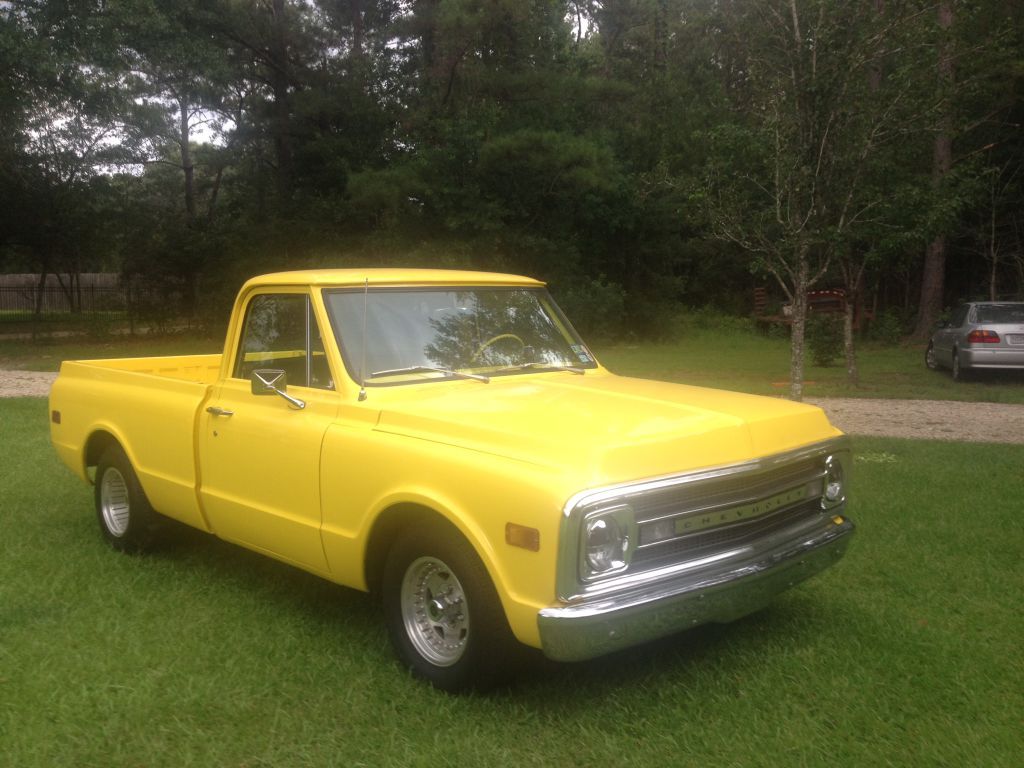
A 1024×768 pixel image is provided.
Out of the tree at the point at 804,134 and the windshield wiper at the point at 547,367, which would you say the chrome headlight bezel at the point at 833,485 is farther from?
the tree at the point at 804,134

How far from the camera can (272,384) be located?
15.0 feet

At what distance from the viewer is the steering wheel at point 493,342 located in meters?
5.09

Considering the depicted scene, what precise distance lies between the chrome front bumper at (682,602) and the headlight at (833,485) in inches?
8.7

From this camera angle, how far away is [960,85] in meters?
11.7

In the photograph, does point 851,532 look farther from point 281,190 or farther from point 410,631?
point 281,190

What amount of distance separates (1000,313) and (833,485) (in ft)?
44.5

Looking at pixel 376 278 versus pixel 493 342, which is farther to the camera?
pixel 493 342

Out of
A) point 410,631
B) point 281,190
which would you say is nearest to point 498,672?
point 410,631

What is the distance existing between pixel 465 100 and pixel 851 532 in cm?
2120

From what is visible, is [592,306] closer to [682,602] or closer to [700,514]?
[700,514]

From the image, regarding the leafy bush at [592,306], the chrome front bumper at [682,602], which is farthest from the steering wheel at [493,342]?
the leafy bush at [592,306]

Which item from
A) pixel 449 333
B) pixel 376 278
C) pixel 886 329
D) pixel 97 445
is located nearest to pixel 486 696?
pixel 449 333

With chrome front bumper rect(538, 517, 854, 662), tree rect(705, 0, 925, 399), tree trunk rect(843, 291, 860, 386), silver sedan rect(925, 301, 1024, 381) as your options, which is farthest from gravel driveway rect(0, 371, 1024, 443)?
chrome front bumper rect(538, 517, 854, 662)

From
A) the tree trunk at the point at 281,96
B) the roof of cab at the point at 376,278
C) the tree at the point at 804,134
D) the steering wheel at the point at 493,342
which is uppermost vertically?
the tree trunk at the point at 281,96
